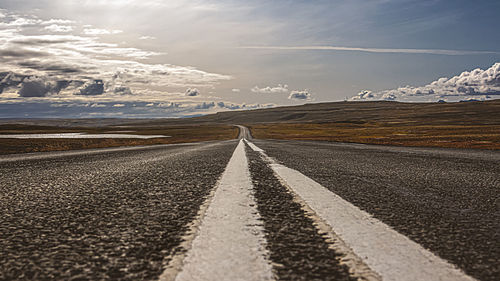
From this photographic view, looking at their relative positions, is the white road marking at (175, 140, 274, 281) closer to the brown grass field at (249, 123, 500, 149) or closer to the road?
the road

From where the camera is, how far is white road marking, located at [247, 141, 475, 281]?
4.97 ft

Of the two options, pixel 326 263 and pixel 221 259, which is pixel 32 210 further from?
pixel 326 263

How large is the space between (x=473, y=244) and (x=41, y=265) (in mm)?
2248

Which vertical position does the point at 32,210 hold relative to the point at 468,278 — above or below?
below

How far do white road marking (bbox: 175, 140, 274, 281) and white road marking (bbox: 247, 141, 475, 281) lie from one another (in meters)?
0.48

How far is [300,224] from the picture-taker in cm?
234

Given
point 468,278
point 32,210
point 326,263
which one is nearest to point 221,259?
point 326,263

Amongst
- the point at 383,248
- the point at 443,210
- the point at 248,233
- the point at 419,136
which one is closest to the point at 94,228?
the point at 248,233

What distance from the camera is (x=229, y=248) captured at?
1.79m

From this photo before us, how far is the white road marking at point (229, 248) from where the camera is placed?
1.47 m

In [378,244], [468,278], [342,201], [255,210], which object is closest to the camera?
[468,278]

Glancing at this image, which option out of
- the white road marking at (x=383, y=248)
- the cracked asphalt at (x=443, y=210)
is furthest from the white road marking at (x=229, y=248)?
the cracked asphalt at (x=443, y=210)

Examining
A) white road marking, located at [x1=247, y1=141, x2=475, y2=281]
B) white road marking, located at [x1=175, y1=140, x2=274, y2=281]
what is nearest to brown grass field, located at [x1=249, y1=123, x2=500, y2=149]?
white road marking, located at [x1=247, y1=141, x2=475, y2=281]

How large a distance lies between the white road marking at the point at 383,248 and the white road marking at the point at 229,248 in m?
0.48
